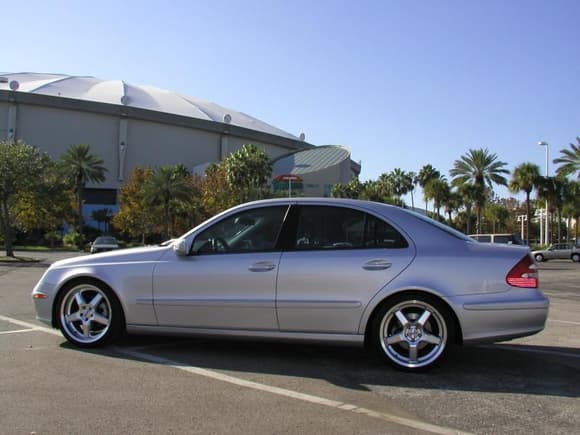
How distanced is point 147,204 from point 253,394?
6468cm

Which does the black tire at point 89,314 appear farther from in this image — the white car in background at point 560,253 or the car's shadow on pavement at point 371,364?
the white car in background at point 560,253

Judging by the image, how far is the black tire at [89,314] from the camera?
602 cm

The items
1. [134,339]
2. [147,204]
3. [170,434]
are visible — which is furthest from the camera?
[147,204]

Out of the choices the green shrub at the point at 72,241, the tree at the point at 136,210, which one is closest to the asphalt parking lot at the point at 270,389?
the tree at the point at 136,210

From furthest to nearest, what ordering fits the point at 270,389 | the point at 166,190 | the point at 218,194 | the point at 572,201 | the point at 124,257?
the point at 166,190, the point at 218,194, the point at 572,201, the point at 124,257, the point at 270,389

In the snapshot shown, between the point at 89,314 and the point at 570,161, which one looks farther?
the point at 570,161

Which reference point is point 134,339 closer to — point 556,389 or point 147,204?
point 556,389

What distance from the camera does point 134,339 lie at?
21.9 ft

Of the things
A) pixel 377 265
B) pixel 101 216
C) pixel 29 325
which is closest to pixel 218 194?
pixel 101 216

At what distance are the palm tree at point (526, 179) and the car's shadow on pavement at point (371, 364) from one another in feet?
174

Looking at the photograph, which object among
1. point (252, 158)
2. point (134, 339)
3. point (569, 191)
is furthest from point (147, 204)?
point (134, 339)

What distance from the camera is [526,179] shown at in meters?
56.1

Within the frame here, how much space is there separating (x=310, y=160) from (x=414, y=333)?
343 feet

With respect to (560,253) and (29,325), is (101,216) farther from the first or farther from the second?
(29,325)
